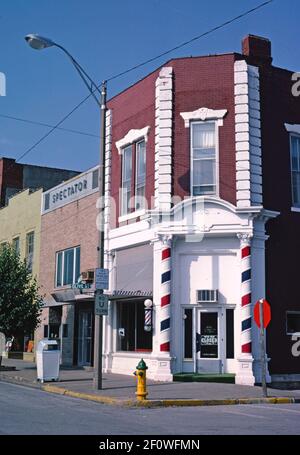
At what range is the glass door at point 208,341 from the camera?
19734mm

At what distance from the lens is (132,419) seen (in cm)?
1167

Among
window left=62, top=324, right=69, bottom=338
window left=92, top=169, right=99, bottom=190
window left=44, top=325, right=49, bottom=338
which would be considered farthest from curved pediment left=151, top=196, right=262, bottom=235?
window left=44, top=325, right=49, bottom=338

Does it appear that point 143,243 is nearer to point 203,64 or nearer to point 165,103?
point 165,103

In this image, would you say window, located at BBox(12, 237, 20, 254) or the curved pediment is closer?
the curved pediment

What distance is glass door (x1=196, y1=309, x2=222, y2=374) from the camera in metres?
19.7

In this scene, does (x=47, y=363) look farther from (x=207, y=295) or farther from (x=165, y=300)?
(x=207, y=295)

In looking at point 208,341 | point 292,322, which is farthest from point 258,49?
point 208,341

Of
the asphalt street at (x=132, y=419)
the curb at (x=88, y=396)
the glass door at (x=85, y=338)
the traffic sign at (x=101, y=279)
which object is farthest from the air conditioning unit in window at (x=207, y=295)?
the glass door at (x=85, y=338)

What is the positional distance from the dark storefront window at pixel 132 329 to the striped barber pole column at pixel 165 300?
1436 mm

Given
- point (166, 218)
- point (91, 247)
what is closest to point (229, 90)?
point (166, 218)

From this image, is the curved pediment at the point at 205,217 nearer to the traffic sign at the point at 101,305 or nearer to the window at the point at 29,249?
the traffic sign at the point at 101,305

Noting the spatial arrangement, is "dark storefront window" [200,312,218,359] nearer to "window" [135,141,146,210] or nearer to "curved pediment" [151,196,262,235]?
"curved pediment" [151,196,262,235]

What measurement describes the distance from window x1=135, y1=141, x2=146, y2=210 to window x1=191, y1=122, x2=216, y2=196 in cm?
217

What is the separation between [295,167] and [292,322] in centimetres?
543
